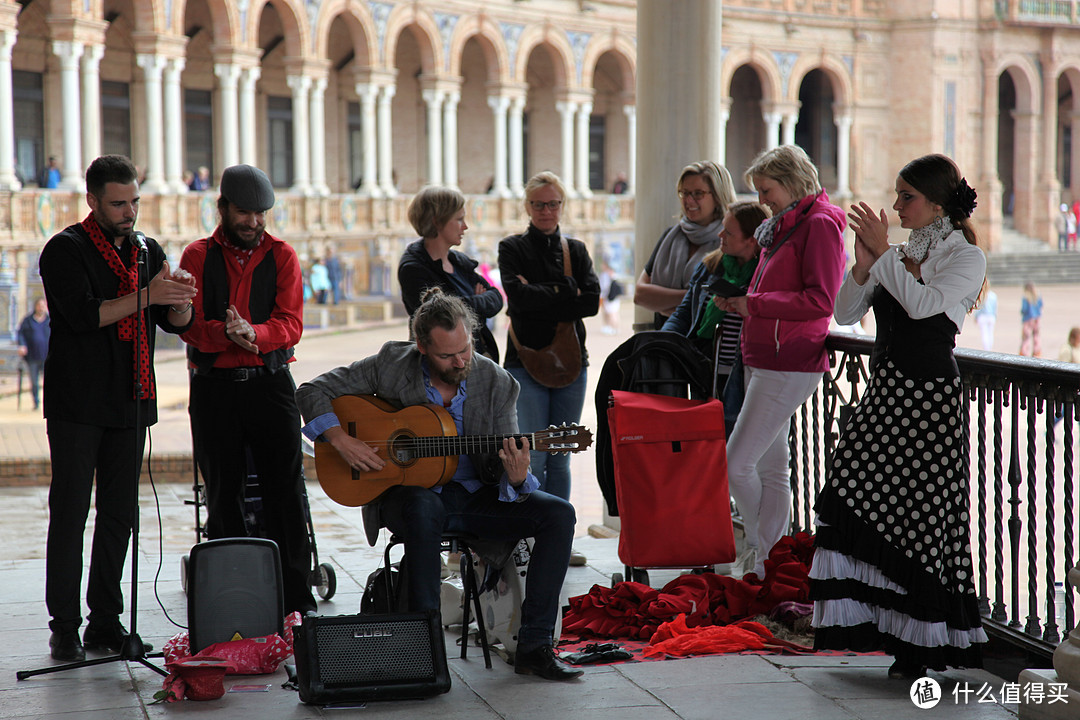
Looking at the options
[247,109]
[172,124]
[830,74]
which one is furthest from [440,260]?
[830,74]

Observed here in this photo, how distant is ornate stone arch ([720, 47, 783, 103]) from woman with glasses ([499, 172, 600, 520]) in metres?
26.4

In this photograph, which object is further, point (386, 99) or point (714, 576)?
point (386, 99)

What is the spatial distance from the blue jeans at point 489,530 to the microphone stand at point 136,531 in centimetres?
79

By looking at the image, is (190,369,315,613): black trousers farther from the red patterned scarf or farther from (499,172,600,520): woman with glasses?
(499,172,600,520): woman with glasses

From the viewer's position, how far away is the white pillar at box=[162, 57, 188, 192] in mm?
18453

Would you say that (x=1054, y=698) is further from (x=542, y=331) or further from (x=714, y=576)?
(x=542, y=331)

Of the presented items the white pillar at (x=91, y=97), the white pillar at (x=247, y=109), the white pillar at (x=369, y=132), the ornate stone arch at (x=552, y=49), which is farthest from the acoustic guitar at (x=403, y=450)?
the ornate stone arch at (x=552, y=49)

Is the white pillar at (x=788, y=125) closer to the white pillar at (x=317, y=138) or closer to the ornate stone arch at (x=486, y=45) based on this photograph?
the ornate stone arch at (x=486, y=45)

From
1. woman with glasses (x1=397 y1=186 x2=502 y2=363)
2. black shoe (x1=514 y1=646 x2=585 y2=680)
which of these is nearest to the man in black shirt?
woman with glasses (x1=397 y1=186 x2=502 y2=363)

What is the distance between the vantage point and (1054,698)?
10.6 ft

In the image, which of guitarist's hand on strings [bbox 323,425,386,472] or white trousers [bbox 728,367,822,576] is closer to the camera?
guitarist's hand on strings [bbox 323,425,386,472]

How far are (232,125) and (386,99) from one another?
12.9 feet

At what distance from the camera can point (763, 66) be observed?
31422 millimetres

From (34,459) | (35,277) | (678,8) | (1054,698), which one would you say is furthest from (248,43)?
(1054,698)
